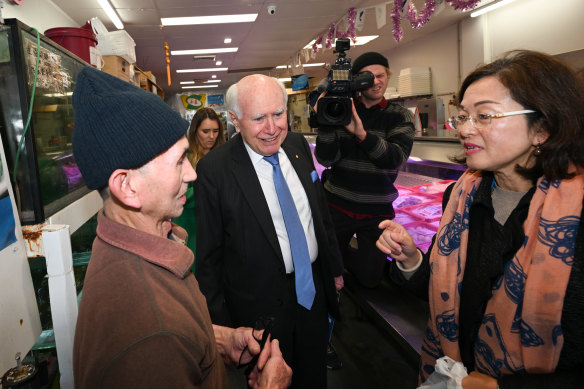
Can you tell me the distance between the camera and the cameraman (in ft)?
7.71

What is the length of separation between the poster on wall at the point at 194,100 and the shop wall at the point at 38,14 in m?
11.0

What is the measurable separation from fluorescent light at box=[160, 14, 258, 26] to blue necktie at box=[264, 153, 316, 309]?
A: 17.0 ft

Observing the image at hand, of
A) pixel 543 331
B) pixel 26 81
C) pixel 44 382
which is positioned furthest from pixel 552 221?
pixel 26 81

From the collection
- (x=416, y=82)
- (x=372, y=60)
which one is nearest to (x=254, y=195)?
(x=372, y=60)

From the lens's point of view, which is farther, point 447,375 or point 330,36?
point 330,36

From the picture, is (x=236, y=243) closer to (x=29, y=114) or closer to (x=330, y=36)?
(x=29, y=114)

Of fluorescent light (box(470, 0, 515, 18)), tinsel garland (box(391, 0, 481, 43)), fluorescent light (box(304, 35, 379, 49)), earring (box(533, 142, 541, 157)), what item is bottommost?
earring (box(533, 142, 541, 157))

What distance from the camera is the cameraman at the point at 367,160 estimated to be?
2350 mm

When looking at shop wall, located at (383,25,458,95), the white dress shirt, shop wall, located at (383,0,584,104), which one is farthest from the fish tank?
shop wall, located at (383,25,458,95)

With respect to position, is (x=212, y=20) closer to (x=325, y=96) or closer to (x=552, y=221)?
(x=325, y=96)

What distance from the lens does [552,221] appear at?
45.2 inches

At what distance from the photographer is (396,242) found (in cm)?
149

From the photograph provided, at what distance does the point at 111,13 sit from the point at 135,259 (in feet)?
18.8

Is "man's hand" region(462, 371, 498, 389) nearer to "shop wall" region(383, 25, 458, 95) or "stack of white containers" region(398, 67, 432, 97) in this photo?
"shop wall" region(383, 25, 458, 95)
